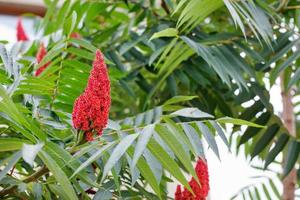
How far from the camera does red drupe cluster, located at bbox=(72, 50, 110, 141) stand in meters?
0.57

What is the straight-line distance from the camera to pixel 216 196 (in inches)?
68.6

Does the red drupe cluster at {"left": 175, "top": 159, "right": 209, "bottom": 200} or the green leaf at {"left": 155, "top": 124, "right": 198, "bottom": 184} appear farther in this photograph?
the red drupe cluster at {"left": 175, "top": 159, "right": 209, "bottom": 200}

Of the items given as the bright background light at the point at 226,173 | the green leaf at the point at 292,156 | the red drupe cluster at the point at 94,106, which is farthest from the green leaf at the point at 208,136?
the bright background light at the point at 226,173

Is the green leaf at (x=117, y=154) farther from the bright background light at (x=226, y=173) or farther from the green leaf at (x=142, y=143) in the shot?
the bright background light at (x=226, y=173)

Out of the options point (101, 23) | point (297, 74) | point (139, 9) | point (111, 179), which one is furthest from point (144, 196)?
point (101, 23)

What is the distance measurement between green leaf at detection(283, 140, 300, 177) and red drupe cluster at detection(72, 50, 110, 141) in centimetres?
45

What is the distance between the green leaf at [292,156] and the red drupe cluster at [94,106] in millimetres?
447

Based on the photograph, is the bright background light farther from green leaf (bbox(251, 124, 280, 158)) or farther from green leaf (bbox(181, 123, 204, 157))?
green leaf (bbox(181, 123, 204, 157))

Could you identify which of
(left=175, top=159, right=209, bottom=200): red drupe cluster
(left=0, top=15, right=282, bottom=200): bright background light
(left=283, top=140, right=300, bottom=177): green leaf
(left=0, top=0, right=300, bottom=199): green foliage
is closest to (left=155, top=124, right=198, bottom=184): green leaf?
(left=0, top=0, right=300, bottom=199): green foliage

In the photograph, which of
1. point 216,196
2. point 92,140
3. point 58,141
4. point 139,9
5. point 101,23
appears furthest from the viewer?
point 216,196

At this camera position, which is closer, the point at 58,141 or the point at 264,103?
the point at 58,141

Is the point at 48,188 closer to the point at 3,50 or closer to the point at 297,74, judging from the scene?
the point at 3,50

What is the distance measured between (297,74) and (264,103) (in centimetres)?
16

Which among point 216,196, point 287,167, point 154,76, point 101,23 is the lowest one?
point 216,196
